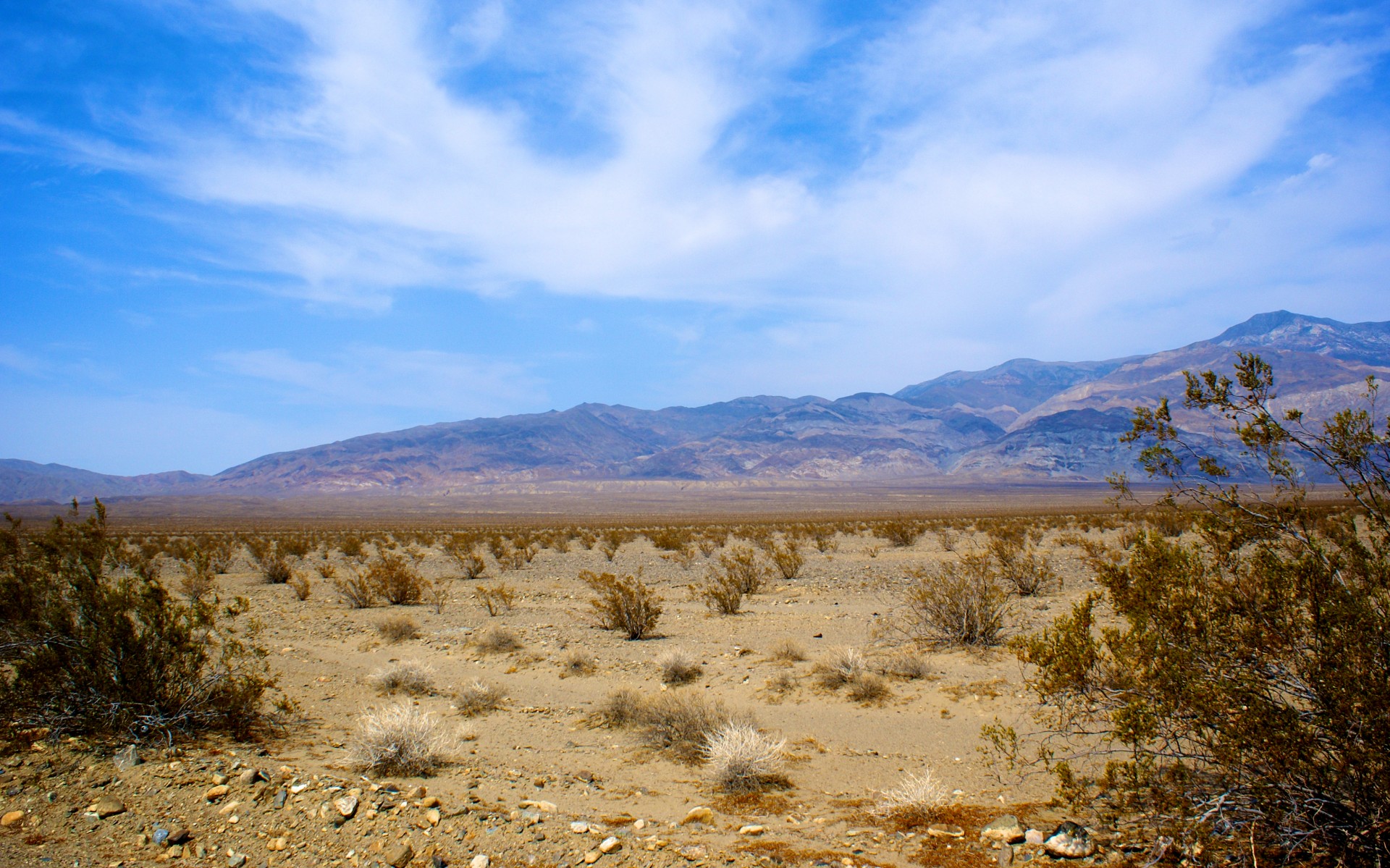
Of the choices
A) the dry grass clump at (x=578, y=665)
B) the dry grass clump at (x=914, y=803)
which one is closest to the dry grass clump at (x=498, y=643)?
the dry grass clump at (x=578, y=665)

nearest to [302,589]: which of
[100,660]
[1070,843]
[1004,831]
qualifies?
[100,660]

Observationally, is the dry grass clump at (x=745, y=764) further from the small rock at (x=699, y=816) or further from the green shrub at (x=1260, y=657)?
the green shrub at (x=1260, y=657)

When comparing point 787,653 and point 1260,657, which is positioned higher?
point 1260,657

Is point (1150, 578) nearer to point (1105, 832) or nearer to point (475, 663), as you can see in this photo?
point (1105, 832)

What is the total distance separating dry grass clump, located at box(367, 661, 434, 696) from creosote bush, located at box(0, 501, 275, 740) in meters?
2.19

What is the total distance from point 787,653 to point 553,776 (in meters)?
4.88

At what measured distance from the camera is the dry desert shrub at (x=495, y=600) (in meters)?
15.2

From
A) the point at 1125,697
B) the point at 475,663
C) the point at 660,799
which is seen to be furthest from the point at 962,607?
the point at 475,663

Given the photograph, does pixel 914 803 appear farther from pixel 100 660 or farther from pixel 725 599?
pixel 725 599

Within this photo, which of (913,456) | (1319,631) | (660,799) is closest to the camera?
(1319,631)

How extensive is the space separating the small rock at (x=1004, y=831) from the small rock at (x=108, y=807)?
238 inches

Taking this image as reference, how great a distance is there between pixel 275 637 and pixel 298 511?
10618 centimetres

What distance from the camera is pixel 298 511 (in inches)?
4109

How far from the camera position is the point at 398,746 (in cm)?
600
